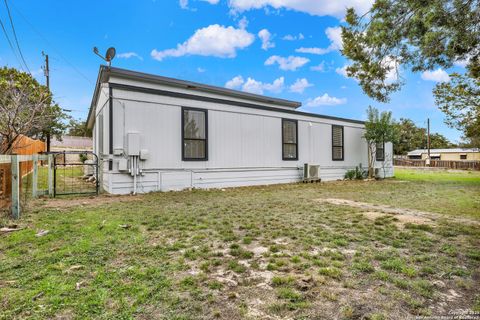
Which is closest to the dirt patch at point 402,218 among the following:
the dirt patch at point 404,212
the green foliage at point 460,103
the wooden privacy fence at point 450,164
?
the dirt patch at point 404,212

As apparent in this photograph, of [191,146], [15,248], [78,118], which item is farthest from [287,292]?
[78,118]

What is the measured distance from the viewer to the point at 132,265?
2.39m

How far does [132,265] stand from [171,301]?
2.50 ft

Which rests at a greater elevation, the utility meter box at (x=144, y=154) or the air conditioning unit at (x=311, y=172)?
the utility meter box at (x=144, y=154)

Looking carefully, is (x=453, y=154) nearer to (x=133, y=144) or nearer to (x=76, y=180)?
(x=133, y=144)

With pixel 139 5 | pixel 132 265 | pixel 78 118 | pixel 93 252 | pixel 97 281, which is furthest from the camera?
pixel 78 118

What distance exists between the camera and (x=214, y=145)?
27.6 feet

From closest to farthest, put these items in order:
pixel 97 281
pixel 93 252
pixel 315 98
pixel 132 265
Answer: pixel 97 281 < pixel 132 265 < pixel 93 252 < pixel 315 98

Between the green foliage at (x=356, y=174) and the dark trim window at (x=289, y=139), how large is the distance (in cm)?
326

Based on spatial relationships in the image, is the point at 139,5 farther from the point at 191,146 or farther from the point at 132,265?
the point at 132,265

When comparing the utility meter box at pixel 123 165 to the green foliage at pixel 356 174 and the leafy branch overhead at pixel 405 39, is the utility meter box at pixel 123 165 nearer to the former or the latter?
the leafy branch overhead at pixel 405 39

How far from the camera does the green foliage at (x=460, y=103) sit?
11214 mm

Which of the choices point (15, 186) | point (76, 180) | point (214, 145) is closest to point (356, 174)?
point (214, 145)

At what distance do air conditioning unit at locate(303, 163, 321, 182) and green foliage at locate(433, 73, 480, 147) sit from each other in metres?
6.92
